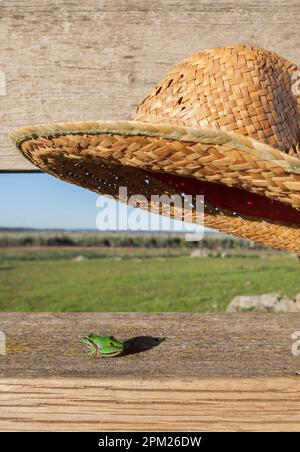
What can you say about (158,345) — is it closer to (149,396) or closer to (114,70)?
(149,396)

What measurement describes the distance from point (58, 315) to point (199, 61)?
51cm

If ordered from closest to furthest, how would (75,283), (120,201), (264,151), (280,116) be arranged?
(264,151)
(280,116)
(120,201)
(75,283)

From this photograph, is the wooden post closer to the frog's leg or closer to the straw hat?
the frog's leg

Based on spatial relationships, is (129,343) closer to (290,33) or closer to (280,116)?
(280,116)

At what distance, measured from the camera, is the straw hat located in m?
0.56

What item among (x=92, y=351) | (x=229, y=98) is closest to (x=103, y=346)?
(x=92, y=351)

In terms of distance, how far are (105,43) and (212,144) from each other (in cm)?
46

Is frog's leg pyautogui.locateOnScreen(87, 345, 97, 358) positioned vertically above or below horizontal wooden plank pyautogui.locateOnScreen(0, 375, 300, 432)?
above

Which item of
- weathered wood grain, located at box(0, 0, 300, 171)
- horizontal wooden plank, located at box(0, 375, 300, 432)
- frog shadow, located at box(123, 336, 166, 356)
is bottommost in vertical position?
horizontal wooden plank, located at box(0, 375, 300, 432)

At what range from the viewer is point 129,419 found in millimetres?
556

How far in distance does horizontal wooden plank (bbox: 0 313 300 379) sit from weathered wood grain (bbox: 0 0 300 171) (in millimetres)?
302

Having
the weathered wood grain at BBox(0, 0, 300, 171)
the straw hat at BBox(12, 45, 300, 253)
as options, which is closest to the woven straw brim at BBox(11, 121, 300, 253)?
the straw hat at BBox(12, 45, 300, 253)

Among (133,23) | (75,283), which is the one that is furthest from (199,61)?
(75,283)

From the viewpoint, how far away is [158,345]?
2.50 feet
